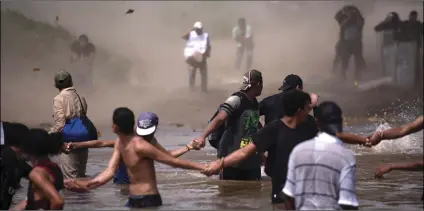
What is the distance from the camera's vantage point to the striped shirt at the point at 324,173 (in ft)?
20.4

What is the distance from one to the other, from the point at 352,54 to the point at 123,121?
15608 millimetres

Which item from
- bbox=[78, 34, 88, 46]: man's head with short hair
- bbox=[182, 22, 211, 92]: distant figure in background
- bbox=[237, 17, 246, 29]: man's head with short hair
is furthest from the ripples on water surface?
bbox=[237, 17, 246, 29]: man's head with short hair

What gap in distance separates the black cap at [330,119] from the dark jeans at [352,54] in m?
16.0

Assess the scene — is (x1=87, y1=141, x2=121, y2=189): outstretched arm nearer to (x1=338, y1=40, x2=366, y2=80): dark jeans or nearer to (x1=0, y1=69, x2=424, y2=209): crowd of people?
(x1=0, y1=69, x2=424, y2=209): crowd of people

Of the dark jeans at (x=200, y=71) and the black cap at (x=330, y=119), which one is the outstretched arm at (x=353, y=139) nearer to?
the black cap at (x=330, y=119)

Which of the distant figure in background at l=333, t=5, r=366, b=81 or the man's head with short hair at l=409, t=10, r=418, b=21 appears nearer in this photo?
the man's head with short hair at l=409, t=10, r=418, b=21

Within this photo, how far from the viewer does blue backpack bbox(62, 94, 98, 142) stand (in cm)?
1033

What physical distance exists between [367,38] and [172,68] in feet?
17.0

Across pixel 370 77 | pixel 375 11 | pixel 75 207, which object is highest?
pixel 375 11

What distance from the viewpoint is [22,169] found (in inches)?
282

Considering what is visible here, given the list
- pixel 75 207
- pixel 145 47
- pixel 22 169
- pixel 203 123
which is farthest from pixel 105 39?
pixel 22 169

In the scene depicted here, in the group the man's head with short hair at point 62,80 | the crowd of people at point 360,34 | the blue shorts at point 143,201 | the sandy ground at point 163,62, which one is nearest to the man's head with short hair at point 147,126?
the blue shorts at point 143,201

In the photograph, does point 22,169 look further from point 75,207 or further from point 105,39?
point 105,39

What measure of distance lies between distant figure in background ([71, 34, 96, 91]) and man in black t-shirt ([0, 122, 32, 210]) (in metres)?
16.0
